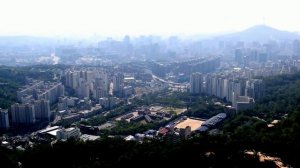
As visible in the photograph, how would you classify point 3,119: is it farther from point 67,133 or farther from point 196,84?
point 196,84

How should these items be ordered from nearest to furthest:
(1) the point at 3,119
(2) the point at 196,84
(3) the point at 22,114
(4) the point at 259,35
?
(1) the point at 3,119 < (3) the point at 22,114 < (2) the point at 196,84 < (4) the point at 259,35

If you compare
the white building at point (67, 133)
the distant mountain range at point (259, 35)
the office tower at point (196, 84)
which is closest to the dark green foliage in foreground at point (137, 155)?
the white building at point (67, 133)

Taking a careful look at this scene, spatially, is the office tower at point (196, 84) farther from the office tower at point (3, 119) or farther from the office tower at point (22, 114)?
the office tower at point (3, 119)

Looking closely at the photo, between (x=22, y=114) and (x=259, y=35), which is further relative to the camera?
(x=259, y=35)

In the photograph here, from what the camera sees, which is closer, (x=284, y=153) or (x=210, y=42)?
(x=284, y=153)

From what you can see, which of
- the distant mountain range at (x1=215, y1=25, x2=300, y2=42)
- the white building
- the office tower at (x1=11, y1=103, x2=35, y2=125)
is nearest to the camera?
the white building

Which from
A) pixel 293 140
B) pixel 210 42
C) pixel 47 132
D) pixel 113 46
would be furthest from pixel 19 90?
pixel 210 42

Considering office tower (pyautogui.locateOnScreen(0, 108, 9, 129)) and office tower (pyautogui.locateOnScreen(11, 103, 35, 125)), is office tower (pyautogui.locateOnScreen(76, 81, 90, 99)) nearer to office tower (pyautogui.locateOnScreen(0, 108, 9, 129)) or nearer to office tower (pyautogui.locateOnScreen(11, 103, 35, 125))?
office tower (pyautogui.locateOnScreen(11, 103, 35, 125))

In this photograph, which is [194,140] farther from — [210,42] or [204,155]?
[210,42]

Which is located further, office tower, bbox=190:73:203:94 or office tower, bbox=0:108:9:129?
office tower, bbox=190:73:203:94

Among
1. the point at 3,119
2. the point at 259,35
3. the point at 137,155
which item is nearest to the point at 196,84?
the point at 3,119

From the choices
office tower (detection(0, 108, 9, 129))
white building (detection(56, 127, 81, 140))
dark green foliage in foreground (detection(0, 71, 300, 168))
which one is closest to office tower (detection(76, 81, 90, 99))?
office tower (detection(0, 108, 9, 129))
